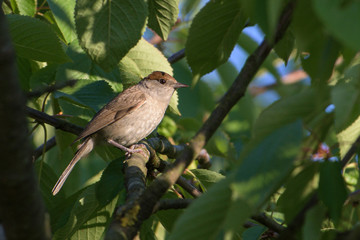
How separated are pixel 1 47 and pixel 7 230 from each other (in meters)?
0.59

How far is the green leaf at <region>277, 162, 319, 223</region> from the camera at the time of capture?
1805 millimetres

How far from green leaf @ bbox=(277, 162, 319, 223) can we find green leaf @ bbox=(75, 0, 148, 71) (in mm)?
1057

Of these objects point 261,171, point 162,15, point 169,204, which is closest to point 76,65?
point 162,15

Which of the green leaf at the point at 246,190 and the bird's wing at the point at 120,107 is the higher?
the green leaf at the point at 246,190

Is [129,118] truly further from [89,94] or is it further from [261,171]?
[261,171]

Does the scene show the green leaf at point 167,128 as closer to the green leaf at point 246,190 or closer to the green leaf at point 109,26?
the green leaf at point 109,26

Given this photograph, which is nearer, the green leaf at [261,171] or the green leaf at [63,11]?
the green leaf at [261,171]

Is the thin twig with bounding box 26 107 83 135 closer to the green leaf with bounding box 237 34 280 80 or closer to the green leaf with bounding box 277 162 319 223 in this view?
the green leaf with bounding box 277 162 319 223

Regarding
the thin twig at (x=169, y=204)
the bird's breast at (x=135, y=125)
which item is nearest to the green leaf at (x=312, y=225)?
the thin twig at (x=169, y=204)

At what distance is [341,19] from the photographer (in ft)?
3.60

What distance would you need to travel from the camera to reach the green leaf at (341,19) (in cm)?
106

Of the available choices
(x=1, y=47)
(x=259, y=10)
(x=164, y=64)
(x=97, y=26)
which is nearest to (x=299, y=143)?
(x=259, y=10)

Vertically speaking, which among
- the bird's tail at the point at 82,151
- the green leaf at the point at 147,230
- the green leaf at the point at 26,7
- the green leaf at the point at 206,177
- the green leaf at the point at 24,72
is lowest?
the bird's tail at the point at 82,151

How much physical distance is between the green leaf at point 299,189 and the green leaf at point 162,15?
1561 millimetres
